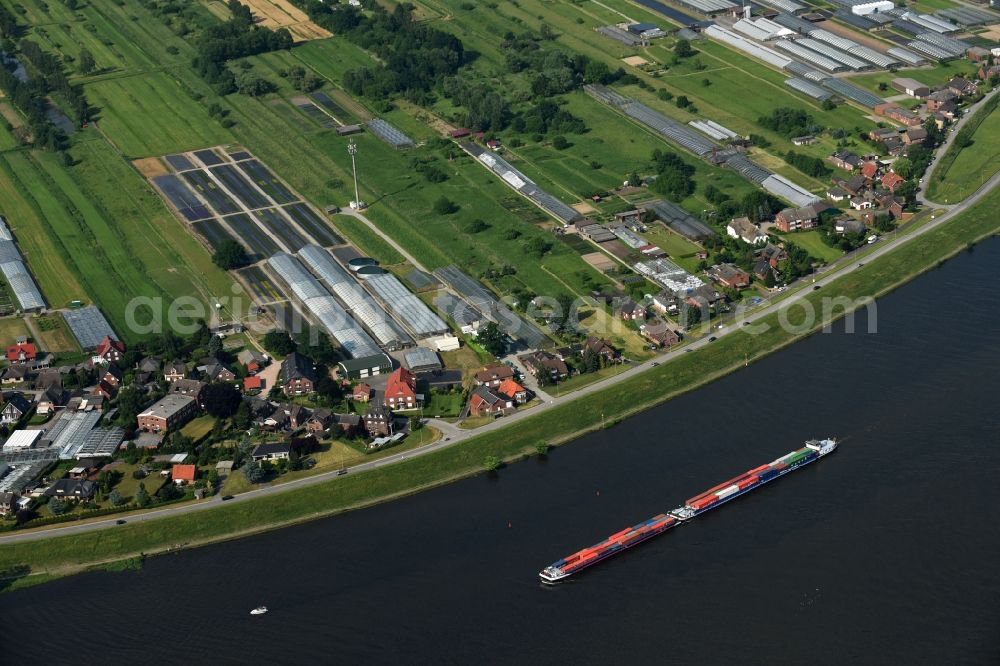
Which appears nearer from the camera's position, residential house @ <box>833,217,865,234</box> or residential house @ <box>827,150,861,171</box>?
residential house @ <box>833,217,865,234</box>

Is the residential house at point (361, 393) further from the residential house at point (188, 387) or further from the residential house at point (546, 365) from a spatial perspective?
the residential house at point (546, 365)

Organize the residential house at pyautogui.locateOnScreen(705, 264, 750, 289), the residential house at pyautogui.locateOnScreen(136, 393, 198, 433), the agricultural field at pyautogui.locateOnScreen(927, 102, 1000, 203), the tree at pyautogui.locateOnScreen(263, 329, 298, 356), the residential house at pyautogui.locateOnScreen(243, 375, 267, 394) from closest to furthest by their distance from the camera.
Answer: the residential house at pyautogui.locateOnScreen(136, 393, 198, 433) < the residential house at pyautogui.locateOnScreen(243, 375, 267, 394) < the tree at pyautogui.locateOnScreen(263, 329, 298, 356) < the residential house at pyautogui.locateOnScreen(705, 264, 750, 289) < the agricultural field at pyautogui.locateOnScreen(927, 102, 1000, 203)

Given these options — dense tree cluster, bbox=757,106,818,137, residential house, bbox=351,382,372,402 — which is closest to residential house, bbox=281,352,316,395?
residential house, bbox=351,382,372,402

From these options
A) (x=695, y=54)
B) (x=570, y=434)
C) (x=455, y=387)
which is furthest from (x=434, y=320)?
(x=695, y=54)

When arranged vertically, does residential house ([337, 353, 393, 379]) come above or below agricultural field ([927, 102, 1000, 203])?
below

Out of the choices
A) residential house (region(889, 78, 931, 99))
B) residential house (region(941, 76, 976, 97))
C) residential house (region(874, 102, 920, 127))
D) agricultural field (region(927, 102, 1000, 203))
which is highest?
residential house (region(941, 76, 976, 97))

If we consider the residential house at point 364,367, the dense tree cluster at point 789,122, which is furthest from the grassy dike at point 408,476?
the dense tree cluster at point 789,122

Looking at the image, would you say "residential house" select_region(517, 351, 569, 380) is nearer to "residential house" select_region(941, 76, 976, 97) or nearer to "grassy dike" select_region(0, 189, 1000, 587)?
"grassy dike" select_region(0, 189, 1000, 587)
